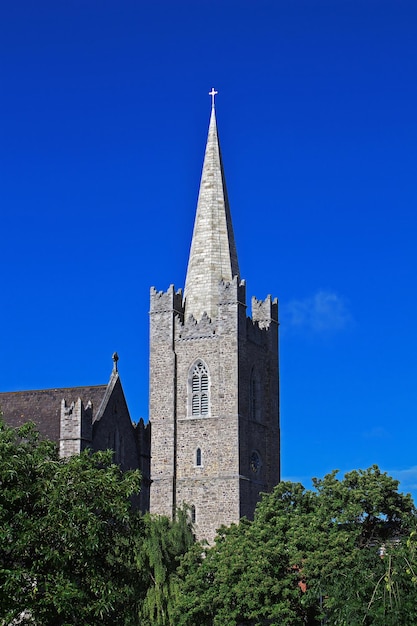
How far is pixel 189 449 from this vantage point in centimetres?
7262

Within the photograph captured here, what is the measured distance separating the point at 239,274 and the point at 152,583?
28.4 m

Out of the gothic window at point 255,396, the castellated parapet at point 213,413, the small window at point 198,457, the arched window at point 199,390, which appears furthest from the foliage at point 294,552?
the gothic window at point 255,396

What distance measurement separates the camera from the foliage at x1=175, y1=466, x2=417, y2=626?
4841 cm

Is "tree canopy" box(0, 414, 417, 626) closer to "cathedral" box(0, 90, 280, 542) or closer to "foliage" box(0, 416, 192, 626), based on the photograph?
"foliage" box(0, 416, 192, 626)

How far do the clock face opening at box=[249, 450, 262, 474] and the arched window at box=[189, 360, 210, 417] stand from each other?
156 inches

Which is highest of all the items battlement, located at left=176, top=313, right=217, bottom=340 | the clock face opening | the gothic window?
battlement, located at left=176, top=313, right=217, bottom=340

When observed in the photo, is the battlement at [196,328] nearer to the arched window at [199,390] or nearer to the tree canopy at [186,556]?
the arched window at [199,390]

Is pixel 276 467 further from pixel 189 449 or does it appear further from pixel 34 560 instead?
pixel 34 560

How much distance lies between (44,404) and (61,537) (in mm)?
26640

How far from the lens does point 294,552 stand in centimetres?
4944

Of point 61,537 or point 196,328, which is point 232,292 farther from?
point 61,537

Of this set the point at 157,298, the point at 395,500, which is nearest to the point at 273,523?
the point at 395,500

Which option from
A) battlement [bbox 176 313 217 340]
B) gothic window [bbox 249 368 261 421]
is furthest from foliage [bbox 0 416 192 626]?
gothic window [bbox 249 368 261 421]

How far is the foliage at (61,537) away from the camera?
3381cm
